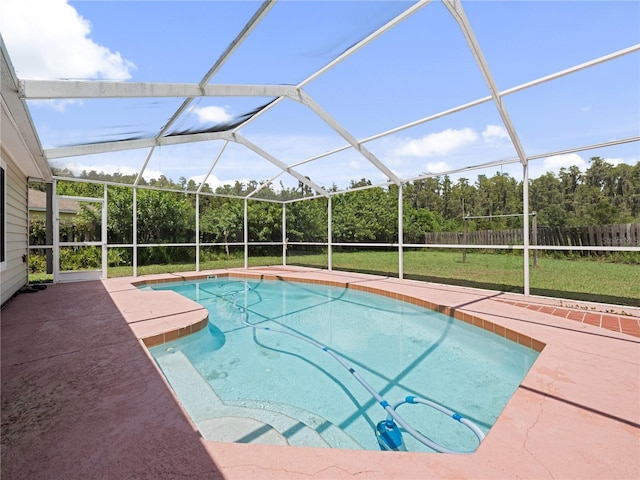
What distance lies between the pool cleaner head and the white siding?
18.7 feet

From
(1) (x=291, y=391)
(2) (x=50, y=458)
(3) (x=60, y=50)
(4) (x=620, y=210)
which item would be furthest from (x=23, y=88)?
(4) (x=620, y=210)

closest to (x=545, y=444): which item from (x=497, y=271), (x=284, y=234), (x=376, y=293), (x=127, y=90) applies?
(x=127, y=90)

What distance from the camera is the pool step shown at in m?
2.21

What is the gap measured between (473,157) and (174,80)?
217 inches

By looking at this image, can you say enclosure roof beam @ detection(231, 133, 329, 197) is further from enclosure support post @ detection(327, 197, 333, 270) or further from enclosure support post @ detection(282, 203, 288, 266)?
enclosure support post @ detection(282, 203, 288, 266)

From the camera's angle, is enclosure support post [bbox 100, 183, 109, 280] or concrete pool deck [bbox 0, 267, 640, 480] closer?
concrete pool deck [bbox 0, 267, 640, 480]

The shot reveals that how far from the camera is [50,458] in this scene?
5.42ft

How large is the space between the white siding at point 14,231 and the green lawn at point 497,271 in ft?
5.84

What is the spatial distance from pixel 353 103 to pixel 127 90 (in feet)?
12.2

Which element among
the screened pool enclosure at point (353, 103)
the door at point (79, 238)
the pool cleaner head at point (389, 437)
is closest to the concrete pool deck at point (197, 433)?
the pool cleaner head at point (389, 437)

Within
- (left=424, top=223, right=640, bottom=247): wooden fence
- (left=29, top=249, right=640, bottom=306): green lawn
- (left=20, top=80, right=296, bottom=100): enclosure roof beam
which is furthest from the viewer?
(left=29, top=249, right=640, bottom=306): green lawn

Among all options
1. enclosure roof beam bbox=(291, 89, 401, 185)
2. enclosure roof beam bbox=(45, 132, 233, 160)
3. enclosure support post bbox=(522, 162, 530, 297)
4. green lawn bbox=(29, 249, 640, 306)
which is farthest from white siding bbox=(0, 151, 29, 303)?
enclosure support post bbox=(522, 162, 530, 297)

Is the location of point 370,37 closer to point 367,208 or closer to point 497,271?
point 497,271

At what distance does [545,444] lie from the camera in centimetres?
178
